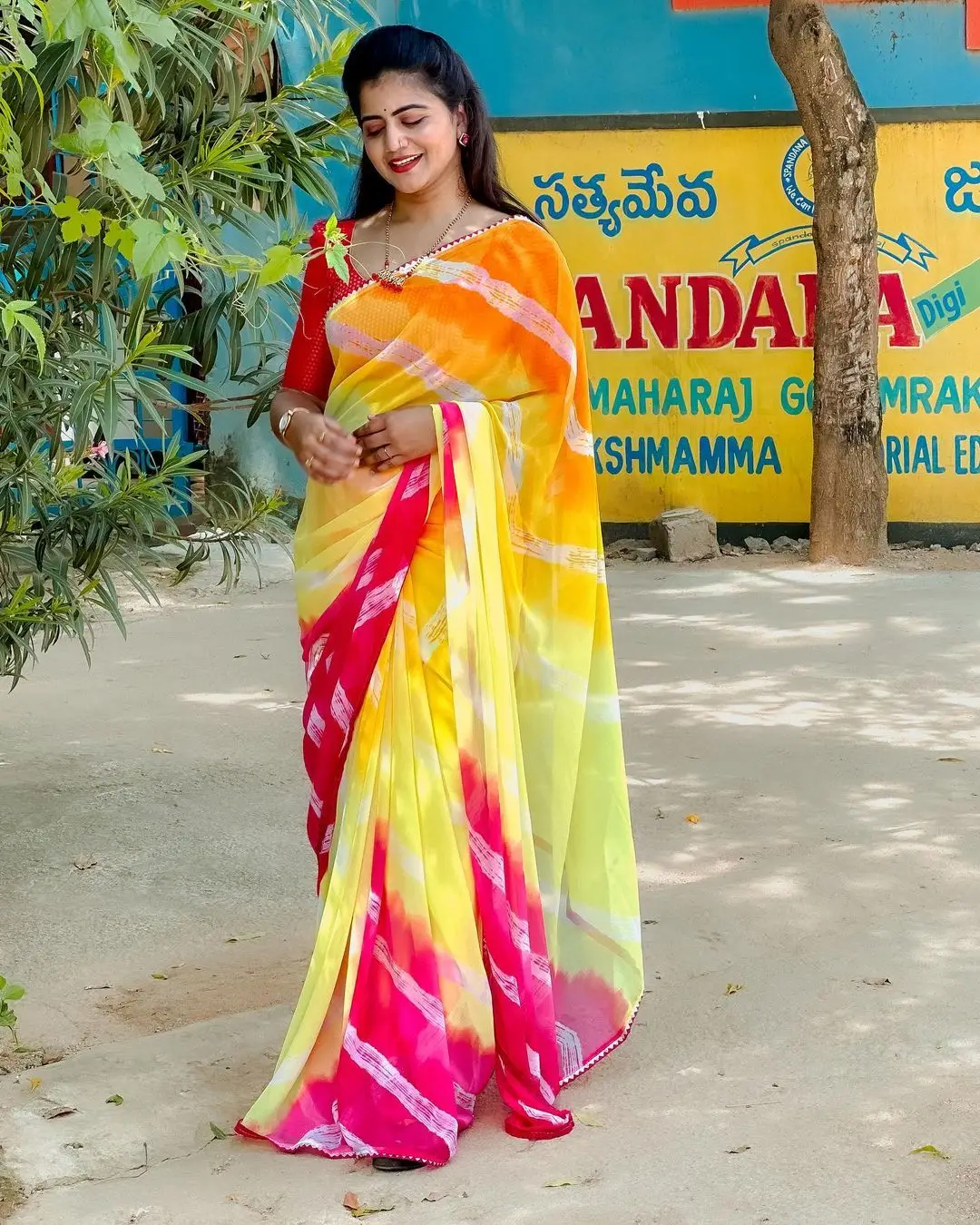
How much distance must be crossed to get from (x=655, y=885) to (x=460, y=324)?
1898 millimetres

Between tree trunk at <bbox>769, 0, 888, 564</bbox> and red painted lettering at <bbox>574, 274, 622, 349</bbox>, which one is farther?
red painted lettering at <bbox>574, 274, 622, 349</bbox>

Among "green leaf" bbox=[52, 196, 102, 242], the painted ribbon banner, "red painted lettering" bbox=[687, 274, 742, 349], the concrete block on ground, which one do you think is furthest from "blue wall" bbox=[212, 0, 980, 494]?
"green leaf" bbox=[52, 196, 102, 242]

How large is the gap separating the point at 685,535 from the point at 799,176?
232cm

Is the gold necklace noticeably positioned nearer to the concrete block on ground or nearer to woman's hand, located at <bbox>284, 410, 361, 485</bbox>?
woman's hand, located at <bbox>284, 410, 361, 485</bbox>

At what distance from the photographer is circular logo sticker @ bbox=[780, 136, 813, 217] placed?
9656 millimetres

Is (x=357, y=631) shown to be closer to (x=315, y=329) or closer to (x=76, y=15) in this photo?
(x=315, y=329)

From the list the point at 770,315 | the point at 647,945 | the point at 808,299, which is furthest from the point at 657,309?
the point at 647,945

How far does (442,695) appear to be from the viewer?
267 cm

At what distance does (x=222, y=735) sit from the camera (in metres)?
5.62

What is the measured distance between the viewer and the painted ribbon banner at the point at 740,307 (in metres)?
9.73

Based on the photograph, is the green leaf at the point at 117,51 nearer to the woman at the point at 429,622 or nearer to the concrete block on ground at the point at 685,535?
the woman at the point at 429,622

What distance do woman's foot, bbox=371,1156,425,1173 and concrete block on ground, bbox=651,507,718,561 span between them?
701 centimetres

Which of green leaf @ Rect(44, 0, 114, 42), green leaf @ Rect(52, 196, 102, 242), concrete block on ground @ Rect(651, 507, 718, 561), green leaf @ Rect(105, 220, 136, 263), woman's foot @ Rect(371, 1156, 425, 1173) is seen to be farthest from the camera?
concrete block on ground @ Rect(651, 507, 718, 561)

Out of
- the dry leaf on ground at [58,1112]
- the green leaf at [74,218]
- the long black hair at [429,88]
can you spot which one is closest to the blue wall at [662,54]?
the long black hair at [429,88]
